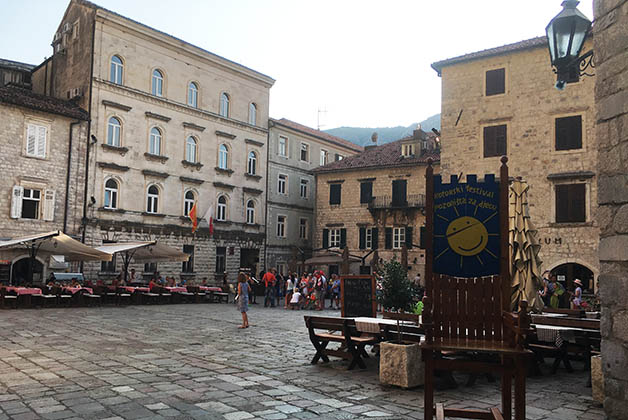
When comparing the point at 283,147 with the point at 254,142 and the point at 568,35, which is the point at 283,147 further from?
the point at 568,35

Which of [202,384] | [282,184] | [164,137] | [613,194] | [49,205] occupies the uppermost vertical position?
[164,137]

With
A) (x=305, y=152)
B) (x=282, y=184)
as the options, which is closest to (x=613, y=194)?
(x=282, y=184)

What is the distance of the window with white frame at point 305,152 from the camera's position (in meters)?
42.8

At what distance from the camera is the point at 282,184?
134 feet

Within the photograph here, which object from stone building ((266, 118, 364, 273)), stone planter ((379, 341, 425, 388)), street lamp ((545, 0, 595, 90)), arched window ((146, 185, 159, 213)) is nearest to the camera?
street lamp ((545, 0, 595, 90))

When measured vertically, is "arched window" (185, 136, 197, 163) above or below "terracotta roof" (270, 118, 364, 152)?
below

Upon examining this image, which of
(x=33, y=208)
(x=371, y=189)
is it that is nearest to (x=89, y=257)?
(x=33, y=208)

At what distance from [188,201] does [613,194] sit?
1186 inches

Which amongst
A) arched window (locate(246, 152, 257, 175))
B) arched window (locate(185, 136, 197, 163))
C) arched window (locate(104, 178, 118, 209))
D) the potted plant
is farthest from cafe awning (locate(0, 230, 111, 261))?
arched window (locate(246, 152, 257, 175))

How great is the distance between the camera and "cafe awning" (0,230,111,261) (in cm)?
1897

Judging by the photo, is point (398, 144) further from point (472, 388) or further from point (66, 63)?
point (472, 388)

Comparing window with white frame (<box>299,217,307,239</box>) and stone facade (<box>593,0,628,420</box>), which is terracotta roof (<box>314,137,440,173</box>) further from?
stone facade (<box>593,0,628,420</box>)

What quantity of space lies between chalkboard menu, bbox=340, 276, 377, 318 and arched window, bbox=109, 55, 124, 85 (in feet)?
76.5

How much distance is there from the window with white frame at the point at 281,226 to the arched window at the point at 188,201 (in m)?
7.86
